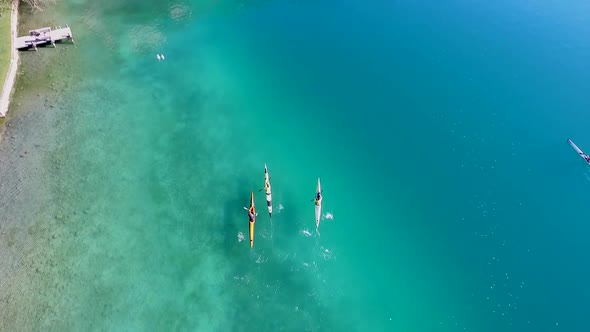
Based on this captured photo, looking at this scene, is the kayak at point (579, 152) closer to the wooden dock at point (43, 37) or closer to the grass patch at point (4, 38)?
the wooden dock at point (43, 37)

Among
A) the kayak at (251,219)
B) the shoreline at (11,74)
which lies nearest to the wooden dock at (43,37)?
the shoreline at (11,74)

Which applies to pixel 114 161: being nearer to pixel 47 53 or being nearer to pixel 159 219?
pixel 159 219

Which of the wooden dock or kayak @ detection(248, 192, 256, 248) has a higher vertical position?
the wooden dock

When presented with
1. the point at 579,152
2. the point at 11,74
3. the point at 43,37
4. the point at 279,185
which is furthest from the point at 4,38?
the point at 579,152

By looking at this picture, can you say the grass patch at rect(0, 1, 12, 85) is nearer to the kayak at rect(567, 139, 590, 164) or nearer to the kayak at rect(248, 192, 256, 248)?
the kayak at rect(248, 192, 256, 248)

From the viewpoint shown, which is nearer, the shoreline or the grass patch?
the shoreline

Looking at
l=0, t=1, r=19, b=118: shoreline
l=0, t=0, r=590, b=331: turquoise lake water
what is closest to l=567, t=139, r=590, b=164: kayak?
l=0, t=0, r=590, b=331: turquoise lake water
